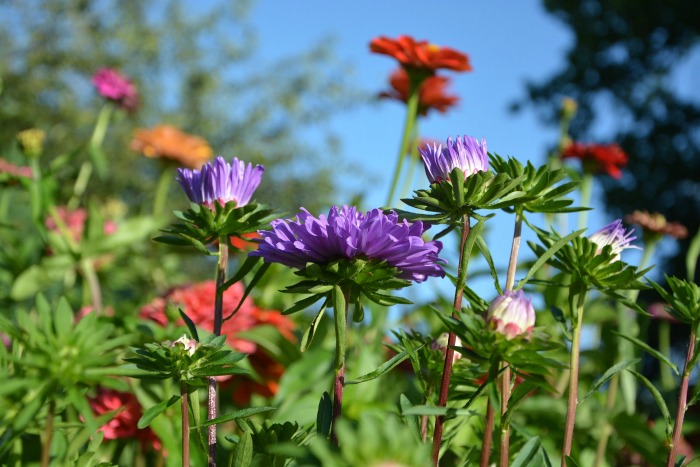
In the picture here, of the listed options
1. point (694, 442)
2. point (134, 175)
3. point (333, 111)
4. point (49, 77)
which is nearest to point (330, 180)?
point (333, 111)

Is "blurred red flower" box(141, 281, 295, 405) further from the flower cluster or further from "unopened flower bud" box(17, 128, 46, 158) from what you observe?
the flower cluster

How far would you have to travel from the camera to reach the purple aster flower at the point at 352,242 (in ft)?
1.70

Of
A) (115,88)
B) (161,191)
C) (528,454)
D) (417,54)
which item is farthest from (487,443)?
(115,88)

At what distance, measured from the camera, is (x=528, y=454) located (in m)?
0.50

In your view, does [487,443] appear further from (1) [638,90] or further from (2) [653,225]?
(1) [638,90]

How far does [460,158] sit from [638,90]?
28.4 feet

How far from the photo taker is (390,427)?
350 mm

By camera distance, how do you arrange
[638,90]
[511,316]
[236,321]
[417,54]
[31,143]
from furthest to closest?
[638,90] → [31,143] → [417,54] → [236,321] → [511,316]

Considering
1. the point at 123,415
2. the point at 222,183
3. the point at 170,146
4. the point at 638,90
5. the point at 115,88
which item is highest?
the point at 638,90

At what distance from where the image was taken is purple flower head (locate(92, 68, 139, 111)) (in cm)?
196

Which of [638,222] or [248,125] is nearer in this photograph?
[638,222]

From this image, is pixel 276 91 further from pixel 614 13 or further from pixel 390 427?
pixel 390 427

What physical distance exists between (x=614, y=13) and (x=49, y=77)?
626 cm

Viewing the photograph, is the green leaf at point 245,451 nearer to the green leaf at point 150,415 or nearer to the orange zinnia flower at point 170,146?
the green leaf at point 150,415
